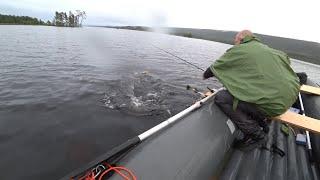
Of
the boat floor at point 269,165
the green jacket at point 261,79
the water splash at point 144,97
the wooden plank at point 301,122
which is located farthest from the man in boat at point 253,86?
the water splash at point 144,97

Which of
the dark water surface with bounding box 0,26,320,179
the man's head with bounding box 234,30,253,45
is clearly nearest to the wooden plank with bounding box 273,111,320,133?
the man's head with bounding box 234,30,253,45

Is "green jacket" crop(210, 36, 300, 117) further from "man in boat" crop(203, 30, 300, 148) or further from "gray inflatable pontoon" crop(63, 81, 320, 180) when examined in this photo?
"gray inflatable pontoon" crop(63, 81, 320, 180)

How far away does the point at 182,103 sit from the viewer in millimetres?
8633

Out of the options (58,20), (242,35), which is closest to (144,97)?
(242,35)

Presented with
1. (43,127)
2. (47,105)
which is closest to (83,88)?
(47,105)

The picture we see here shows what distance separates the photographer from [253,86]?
370 cm

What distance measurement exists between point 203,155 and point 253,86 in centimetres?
130

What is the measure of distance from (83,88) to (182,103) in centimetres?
372

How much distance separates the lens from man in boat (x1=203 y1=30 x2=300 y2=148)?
12.0 feet

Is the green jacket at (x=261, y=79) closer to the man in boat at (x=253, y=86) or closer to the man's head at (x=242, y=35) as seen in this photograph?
the man in boat at (x=253, y=86)

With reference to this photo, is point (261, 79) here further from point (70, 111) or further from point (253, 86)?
point (70, 111)

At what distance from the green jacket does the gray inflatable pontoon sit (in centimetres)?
63

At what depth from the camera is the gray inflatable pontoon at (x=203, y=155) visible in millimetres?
2643

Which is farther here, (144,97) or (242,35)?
(144,97)
